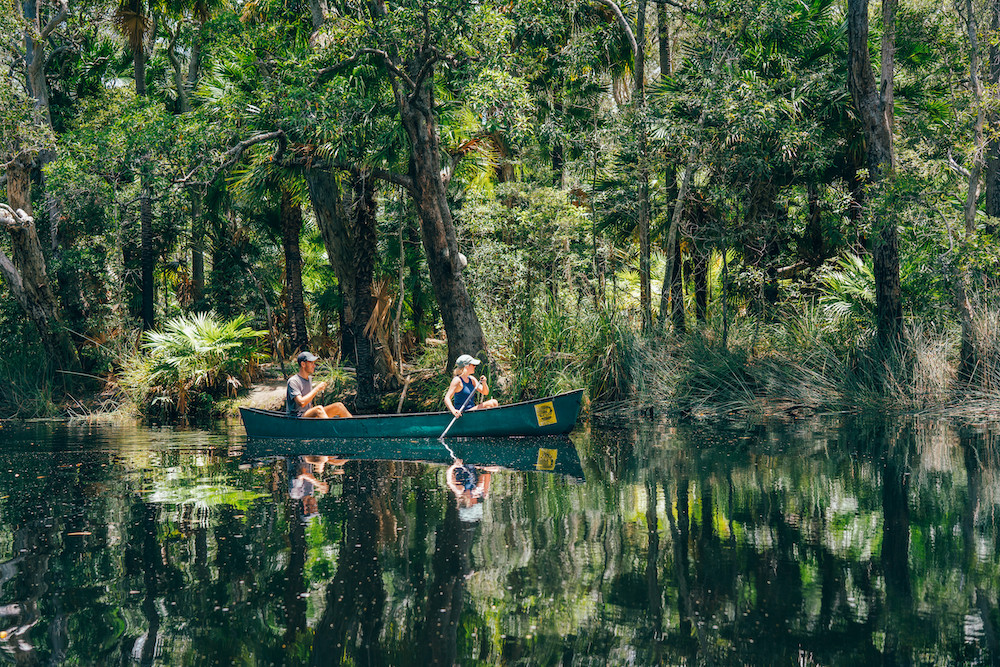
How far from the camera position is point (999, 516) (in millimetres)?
7293

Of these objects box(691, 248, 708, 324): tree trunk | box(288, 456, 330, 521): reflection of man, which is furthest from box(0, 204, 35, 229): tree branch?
box(691, 248, 708, 324): tree trunk

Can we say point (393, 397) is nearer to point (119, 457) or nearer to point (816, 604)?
point (119, 457)

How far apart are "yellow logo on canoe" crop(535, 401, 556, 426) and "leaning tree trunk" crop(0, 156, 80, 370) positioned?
47.5 ft

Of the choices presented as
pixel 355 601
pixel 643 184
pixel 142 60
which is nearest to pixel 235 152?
pixel 643 184

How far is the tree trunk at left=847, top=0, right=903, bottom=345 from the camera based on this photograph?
15242mm

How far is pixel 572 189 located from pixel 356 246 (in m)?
5.97

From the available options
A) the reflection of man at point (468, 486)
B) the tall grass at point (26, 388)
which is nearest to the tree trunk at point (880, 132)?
the reflection of man at point (468, 486)

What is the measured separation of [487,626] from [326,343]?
22.7 meters

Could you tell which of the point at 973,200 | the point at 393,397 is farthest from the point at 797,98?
the point at 393,397

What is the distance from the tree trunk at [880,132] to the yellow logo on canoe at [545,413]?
6.03m

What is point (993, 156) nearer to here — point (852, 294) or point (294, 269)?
point (852, 294)

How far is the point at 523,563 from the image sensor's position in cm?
624

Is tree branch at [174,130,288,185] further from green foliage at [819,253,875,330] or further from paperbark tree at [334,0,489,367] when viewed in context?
green foliage at [819,253,875,330]

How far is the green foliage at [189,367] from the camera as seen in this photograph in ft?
68.4
